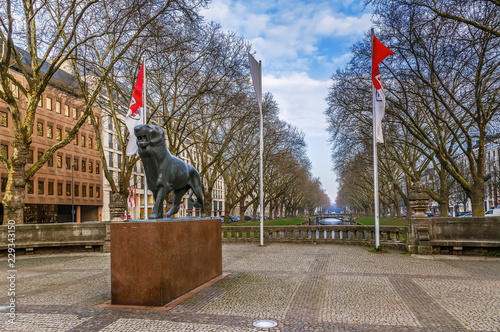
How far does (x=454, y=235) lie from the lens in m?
14.3

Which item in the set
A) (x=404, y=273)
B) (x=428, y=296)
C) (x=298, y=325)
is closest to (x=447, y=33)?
(x=404, y=273)

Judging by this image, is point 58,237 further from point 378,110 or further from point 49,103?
point 49,103

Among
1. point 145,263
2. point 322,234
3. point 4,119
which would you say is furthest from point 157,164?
point 4,119

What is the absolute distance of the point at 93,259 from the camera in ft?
48.3

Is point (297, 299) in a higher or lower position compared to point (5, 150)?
lower

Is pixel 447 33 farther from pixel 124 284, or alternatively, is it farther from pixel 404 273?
pixel 124 284

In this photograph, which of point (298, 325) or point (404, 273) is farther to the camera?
point (404, 273)

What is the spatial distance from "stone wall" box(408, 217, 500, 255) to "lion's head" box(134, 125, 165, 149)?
11.0 m

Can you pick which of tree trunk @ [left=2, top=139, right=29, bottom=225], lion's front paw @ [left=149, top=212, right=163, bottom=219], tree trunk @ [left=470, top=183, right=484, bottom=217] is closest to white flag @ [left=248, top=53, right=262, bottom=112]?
tree trunk @ [left=2, top=139, right=29, bottom=225]

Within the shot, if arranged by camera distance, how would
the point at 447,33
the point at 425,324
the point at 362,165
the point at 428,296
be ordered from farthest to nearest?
the point at 362,165, the point at 447,33, the point at 428,296, the point at 425,324

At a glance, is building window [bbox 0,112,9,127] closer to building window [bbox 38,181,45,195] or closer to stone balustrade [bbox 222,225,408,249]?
building window [bbox 38,181,45,195]

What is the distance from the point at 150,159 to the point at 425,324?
573cm

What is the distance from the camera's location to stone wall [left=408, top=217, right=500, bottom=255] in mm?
13789

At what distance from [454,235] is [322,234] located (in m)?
7.47
